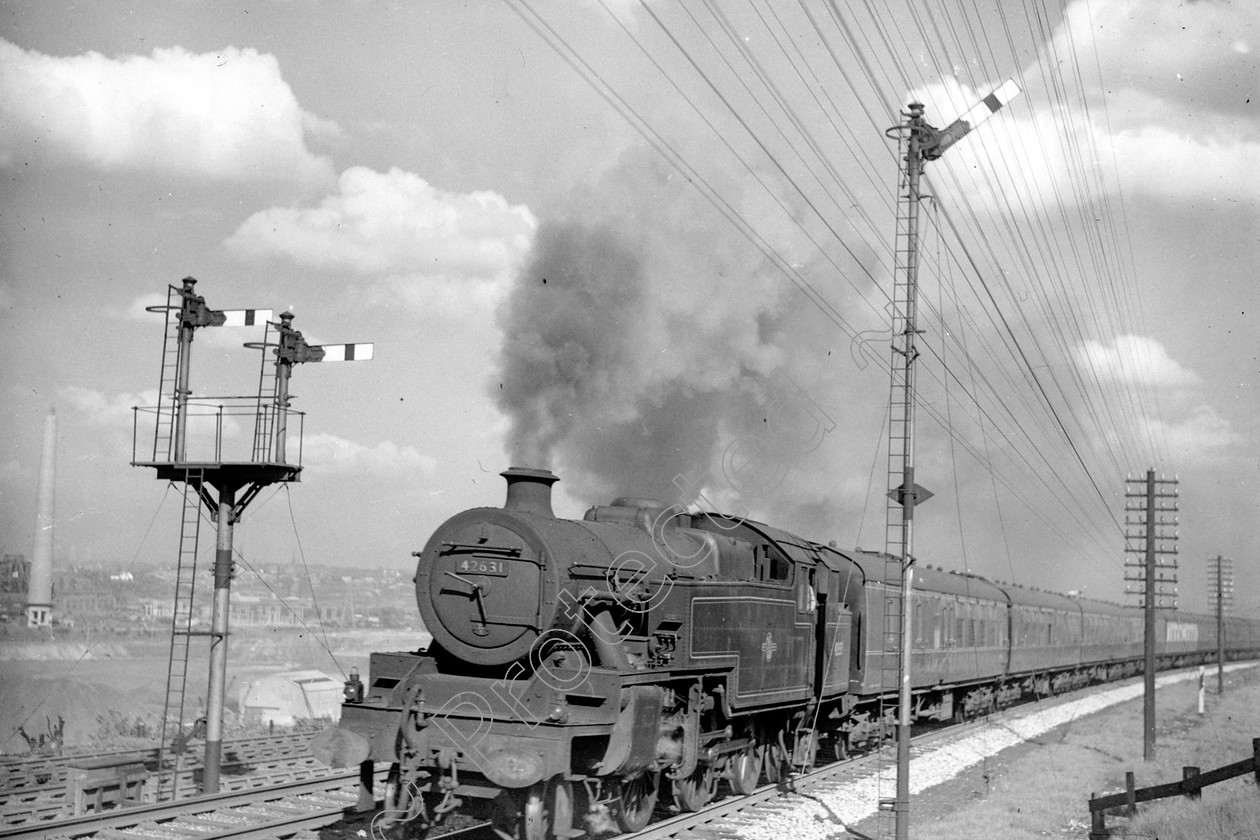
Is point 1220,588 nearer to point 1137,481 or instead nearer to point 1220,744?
point 1137,481

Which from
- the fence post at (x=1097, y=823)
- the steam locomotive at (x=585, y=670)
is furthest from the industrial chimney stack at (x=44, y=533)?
the fence post at (x=1097, y=823)

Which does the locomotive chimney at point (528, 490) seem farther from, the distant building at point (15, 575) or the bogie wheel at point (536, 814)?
the distant building at point (15, 575)

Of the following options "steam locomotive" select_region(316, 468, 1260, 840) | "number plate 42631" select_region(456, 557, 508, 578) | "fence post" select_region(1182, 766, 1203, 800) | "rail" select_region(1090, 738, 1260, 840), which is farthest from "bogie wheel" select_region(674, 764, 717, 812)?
"fence post" select_region(1182, 766, 1203, 800)

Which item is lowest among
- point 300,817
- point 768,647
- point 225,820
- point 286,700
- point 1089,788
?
point 286,700

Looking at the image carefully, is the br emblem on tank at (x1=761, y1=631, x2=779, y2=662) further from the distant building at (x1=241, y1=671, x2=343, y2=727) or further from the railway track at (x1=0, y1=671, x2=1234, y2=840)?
the distant building at (x1=241, y1=671, x2=343, y2=727)

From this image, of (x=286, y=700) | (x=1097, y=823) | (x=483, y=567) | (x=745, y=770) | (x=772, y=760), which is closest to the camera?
(x=483, y=567)

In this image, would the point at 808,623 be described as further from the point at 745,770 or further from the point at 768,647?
the point at 745,770

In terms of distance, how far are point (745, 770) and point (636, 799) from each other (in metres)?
2.90

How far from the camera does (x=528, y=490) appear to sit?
1081 cm

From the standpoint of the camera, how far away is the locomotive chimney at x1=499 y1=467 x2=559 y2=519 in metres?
10.7

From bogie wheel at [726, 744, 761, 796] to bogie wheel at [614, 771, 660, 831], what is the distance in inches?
75.0

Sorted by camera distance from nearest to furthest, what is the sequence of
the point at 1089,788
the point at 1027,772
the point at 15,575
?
the point at 1089,788
the point at 1027,772
the point at 15,575

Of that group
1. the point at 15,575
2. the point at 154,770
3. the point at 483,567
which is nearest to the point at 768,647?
the point at 483,567

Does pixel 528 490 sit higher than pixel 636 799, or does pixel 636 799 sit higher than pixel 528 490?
pixel 528 490
